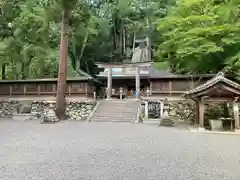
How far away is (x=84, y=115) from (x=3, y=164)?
12301 millimetres

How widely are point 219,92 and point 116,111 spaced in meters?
6.80

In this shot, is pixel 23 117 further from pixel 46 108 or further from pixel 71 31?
pixel 71 31

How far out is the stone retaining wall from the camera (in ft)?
56.9

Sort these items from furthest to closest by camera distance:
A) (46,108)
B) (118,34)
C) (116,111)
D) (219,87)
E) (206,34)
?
(118,34) < (46,108) < (116,111) < (206,34) < (219,87)

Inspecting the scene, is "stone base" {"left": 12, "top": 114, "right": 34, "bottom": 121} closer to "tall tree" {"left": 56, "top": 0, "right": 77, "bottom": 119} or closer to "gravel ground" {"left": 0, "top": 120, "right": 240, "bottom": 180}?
"tall tree" {"left": 56, "top": 0, "right": 77, "bottom": 119}

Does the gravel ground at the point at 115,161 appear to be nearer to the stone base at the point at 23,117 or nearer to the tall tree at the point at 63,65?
the tall tree at the point at 63,65

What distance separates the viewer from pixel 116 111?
53.4 ft

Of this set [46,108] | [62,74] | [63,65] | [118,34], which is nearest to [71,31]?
[63,65]

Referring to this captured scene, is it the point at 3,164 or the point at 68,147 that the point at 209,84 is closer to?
the point at 68,147

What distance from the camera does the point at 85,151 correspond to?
243 inches

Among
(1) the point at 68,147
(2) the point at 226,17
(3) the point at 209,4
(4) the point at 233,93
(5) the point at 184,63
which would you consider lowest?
(1) the point at 68,147

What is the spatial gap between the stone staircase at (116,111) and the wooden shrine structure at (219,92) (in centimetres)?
440

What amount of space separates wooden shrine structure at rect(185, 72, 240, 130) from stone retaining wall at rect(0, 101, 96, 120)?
7.83 metres

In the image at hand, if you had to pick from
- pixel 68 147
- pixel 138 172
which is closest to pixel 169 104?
pixel 68 147
